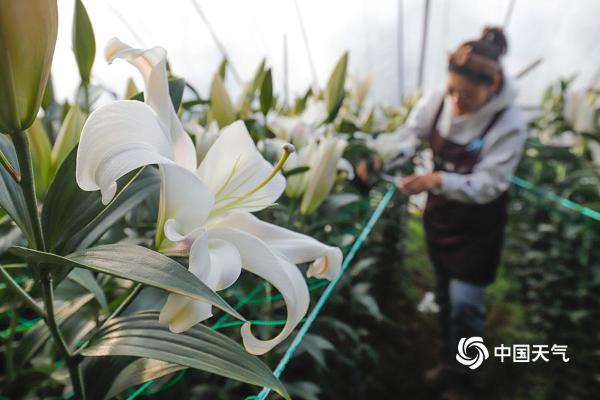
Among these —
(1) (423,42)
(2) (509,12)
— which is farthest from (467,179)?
(1) (423,42)

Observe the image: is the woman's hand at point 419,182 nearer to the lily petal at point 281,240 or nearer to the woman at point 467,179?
the woman at point 467,179

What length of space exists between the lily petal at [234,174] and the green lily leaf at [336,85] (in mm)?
422

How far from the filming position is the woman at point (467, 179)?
1.30 meters

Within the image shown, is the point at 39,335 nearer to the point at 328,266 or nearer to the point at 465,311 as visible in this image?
the point at 328,266

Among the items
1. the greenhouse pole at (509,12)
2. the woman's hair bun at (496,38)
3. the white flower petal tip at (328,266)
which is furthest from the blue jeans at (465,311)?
the greenhouse pole at (509,12)

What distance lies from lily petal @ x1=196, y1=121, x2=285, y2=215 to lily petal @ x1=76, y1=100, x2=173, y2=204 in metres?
0.11

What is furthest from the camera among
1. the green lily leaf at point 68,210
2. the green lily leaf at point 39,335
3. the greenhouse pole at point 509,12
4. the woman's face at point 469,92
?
Result: the greenhouse pole at point 509,12

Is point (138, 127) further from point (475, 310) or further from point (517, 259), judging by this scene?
point (517, 259)

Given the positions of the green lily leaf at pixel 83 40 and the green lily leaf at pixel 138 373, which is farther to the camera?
A: the green lily leaf at pixel 83 40

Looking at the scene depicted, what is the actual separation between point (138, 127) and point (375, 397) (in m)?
1.52

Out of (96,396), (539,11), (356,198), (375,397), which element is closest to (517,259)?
(375,397)

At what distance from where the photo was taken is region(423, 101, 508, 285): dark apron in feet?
4.75

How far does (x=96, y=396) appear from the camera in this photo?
1.18ft

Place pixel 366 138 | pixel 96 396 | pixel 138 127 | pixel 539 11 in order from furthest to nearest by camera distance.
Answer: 1. pixel 539 11
2. pixel 366 138
3. pixel 96 396
4. pixel 138 127
